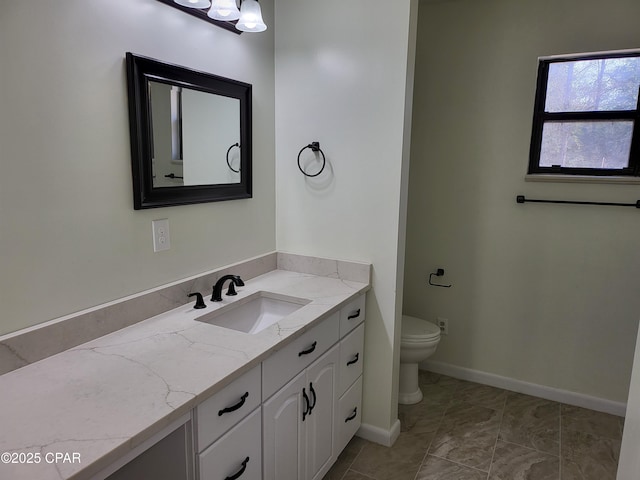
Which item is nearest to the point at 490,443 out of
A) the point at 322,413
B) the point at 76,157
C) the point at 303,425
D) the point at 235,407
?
the point at 322,413

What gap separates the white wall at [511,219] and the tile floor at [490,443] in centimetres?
23

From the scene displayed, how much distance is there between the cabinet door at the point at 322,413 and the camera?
5.81 feet

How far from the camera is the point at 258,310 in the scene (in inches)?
79.7

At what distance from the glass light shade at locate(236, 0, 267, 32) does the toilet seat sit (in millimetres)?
1815

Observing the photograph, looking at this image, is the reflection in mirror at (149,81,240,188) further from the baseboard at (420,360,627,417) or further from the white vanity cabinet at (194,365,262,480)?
the baseboard at (420,360,627,417)

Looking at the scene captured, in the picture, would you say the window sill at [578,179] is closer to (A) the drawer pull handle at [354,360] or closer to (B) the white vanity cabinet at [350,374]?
(B) the white vanity cabinet at [350,374]

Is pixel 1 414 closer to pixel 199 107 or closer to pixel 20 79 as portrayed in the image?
pixel 20 79

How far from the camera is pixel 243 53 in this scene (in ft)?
6.69

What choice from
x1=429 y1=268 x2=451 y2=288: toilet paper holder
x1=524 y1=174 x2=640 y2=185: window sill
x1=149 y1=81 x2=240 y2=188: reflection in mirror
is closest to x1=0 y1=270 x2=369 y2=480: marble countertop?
x1=149 y1=81 x2=240 y2=188: reflection in mirror

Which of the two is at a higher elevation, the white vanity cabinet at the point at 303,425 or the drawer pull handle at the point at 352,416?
the white vanity cabinet at the point at 303,425

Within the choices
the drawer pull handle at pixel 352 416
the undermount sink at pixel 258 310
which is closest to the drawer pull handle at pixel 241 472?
the undermount sink at pixel 258 310

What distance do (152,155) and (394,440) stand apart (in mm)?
1854

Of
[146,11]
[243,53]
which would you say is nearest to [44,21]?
[146,11]

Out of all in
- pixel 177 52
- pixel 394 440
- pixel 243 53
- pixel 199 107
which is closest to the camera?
pixel 177 52
